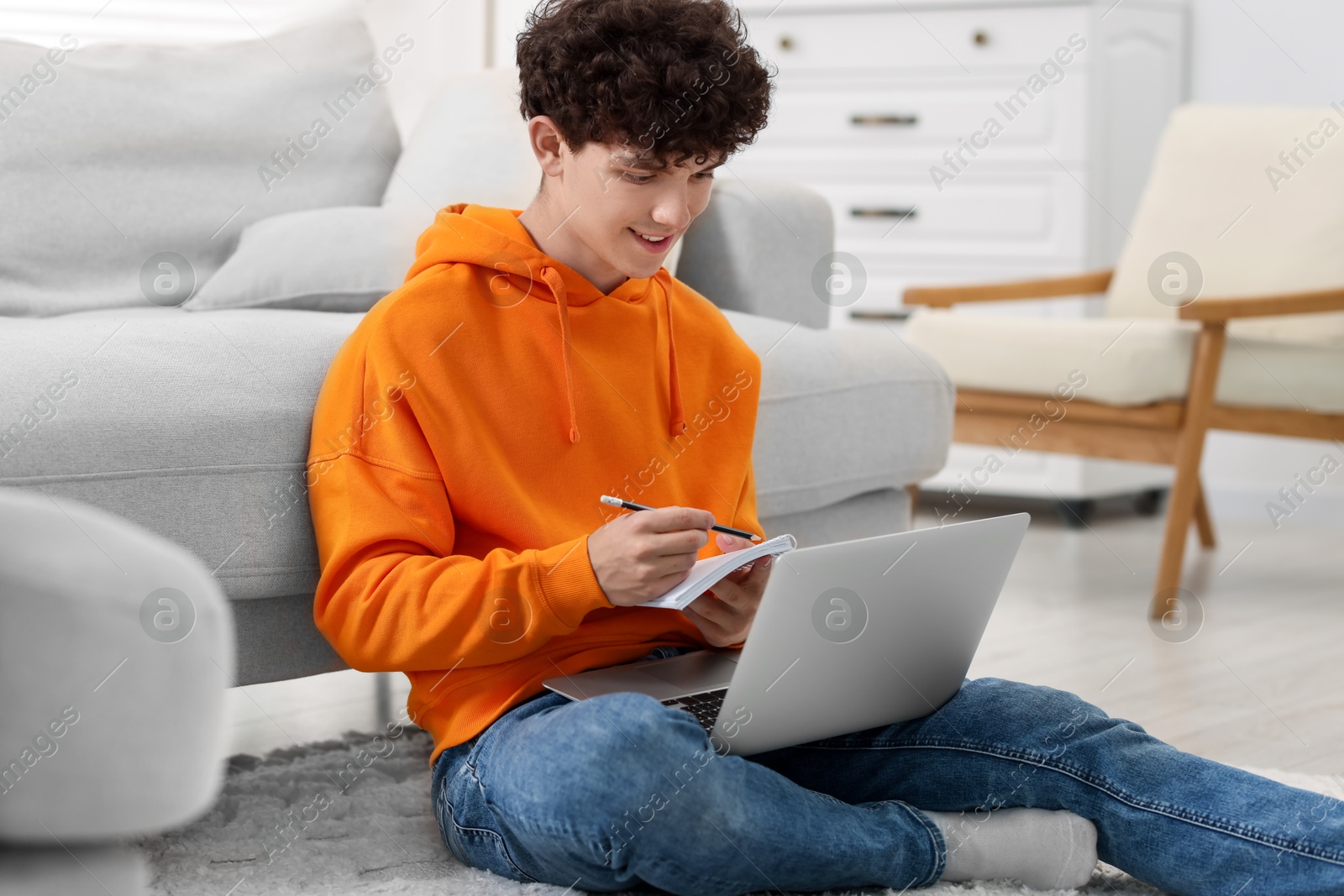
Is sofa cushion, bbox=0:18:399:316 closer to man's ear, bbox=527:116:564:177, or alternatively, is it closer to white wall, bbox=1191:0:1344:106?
man's ear, bbox=527:116:564:177

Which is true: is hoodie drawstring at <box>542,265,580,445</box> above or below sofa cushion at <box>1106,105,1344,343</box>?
above

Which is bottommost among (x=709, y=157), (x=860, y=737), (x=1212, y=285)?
(x=1212, y=285)

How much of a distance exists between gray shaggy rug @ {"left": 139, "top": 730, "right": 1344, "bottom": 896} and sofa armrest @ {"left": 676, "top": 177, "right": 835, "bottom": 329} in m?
0.62

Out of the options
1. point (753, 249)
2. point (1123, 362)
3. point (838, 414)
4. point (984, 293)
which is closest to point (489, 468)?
point (838, 414)

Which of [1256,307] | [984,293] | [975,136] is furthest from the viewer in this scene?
[975,136]

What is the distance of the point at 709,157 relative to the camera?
0.95m

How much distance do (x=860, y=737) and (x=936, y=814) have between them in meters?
0.08

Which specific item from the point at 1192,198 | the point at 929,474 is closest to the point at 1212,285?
the point at 1192,198

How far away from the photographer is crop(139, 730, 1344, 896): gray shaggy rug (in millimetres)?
896

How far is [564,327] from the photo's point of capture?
3.24ft

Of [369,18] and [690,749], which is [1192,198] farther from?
[690,749]

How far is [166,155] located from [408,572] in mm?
922

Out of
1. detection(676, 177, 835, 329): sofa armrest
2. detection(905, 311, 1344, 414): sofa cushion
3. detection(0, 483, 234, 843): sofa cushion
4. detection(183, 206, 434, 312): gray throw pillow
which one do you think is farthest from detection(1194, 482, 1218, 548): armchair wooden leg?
detection(0, 483, 234, 843): sofa cushion

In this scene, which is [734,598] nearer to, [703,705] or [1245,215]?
[703,705]
